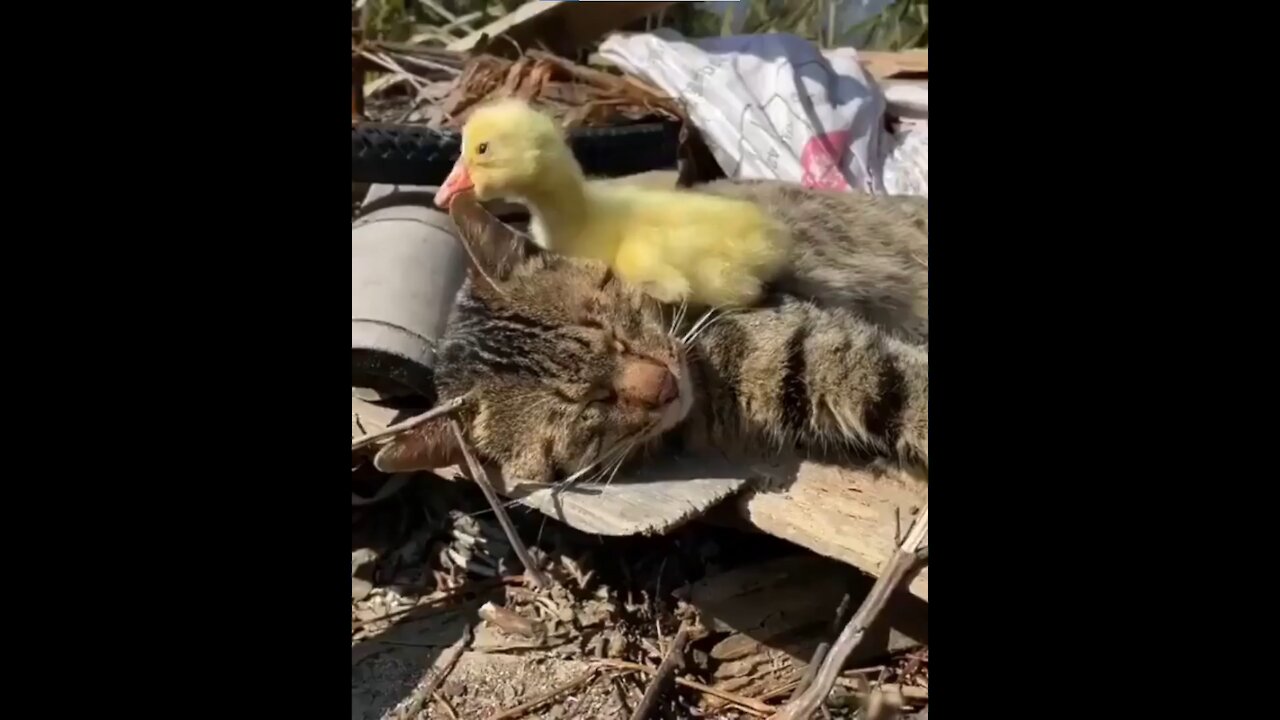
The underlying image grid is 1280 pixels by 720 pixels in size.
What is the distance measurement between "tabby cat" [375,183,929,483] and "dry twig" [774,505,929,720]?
25 cm

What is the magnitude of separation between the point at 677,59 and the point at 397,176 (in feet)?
2.75

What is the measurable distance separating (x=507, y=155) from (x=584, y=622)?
732 millimetres

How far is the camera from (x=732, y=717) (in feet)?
4.31

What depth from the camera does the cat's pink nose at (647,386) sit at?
57.7 inches

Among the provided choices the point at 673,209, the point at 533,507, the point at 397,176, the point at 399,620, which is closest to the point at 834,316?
the point at 673,209

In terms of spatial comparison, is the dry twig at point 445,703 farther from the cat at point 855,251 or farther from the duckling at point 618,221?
the cat at point 855,251

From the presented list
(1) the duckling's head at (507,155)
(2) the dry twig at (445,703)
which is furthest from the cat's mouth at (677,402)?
(2) the dry twig at (445,703)

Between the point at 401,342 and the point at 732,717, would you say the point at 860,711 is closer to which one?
the point at 732,717

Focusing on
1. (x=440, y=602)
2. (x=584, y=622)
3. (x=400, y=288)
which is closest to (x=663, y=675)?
(x=584, y=622)

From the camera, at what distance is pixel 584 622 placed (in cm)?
152

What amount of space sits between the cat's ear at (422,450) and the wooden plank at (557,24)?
1.63 meters

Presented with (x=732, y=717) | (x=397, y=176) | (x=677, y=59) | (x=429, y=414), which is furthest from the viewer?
(x=677, y=59)
